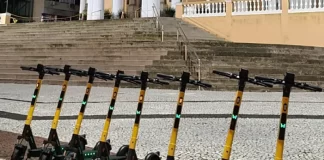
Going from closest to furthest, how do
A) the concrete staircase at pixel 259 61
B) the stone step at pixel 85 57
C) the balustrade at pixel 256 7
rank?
the concrete staircase at pixel 259 61 → the stone step at pixel 85 57 → the balustrade at pixel 256 7

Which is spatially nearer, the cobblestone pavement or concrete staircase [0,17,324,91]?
the cobblestone pavement

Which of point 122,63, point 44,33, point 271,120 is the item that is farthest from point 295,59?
point 44,33

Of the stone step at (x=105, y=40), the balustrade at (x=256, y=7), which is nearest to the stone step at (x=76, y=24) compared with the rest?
the stone step at (x=105, y=40)

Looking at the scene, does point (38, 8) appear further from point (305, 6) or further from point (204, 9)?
point (305, 6)

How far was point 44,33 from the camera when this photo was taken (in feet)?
82.9

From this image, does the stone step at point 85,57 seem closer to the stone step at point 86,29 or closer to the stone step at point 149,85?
the stone step at point 149,85

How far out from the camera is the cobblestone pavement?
5.69 metres

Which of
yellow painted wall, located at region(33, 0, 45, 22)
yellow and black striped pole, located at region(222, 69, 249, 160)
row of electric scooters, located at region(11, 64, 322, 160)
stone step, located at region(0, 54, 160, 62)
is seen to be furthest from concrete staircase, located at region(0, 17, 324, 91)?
yellow painted wall, located at region(33, 0, 45, 22)

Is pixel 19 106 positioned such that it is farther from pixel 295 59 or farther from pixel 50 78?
pixel 295 59

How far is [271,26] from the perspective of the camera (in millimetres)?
21734

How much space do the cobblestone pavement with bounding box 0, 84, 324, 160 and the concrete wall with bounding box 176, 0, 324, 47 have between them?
9.47 meters

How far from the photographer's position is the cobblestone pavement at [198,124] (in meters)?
5.69

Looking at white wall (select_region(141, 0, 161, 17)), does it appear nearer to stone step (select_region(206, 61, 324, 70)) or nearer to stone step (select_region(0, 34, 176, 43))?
stone step (select_region(0, 34, 176, 43))

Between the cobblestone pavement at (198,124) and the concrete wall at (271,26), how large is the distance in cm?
947
